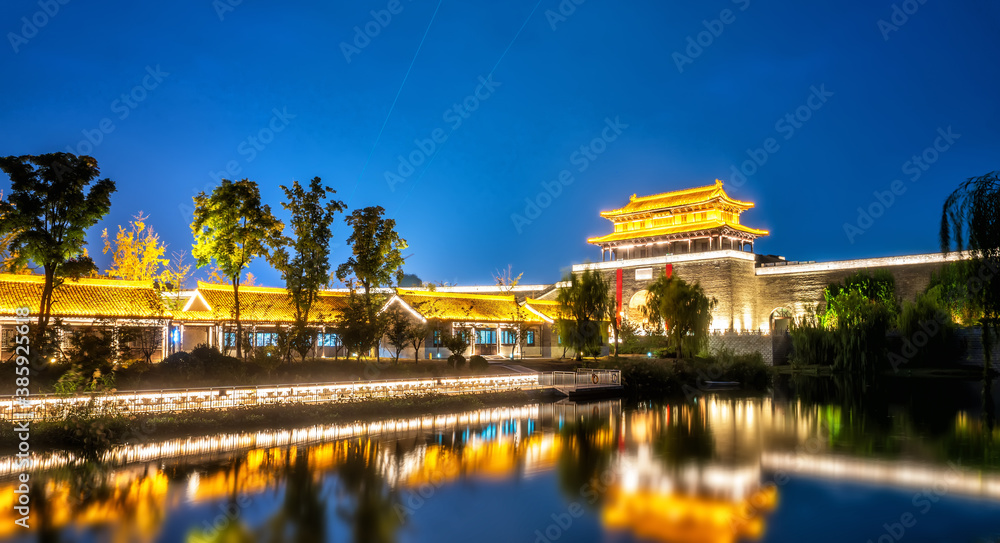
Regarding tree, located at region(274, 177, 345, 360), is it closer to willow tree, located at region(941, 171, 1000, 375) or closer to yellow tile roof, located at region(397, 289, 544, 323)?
yellow tile roof, located at region(397, 289, 544, 323)

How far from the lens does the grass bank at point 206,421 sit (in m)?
13.6

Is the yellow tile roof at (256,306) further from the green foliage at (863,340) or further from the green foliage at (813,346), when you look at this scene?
the green foliage at (863,340)

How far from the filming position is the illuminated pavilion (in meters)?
54.5

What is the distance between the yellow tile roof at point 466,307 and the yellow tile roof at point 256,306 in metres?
3.61

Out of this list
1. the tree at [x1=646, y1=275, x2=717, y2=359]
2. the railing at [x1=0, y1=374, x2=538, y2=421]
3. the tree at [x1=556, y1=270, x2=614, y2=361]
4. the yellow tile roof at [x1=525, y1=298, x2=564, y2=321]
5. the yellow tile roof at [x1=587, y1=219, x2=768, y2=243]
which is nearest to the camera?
the railing at [x1=0, y1=374, x2=538, y2=421]

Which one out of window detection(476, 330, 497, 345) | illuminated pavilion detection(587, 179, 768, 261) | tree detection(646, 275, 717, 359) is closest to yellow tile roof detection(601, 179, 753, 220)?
illuminated pavilion detection(587, 179, 768, 261)

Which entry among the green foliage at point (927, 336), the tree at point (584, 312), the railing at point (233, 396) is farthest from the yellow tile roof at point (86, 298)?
the green foliage at point (927, 336)

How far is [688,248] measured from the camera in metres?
55.8

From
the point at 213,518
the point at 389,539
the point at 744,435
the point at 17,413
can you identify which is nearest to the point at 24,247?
the point at 17,413

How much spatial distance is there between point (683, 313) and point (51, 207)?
25.8 metres

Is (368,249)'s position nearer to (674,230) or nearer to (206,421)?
(206,421)

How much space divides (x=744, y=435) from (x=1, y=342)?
76.9 feet

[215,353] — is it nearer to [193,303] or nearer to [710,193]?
[193,303]

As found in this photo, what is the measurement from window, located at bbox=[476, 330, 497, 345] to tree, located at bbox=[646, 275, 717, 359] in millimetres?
8370
